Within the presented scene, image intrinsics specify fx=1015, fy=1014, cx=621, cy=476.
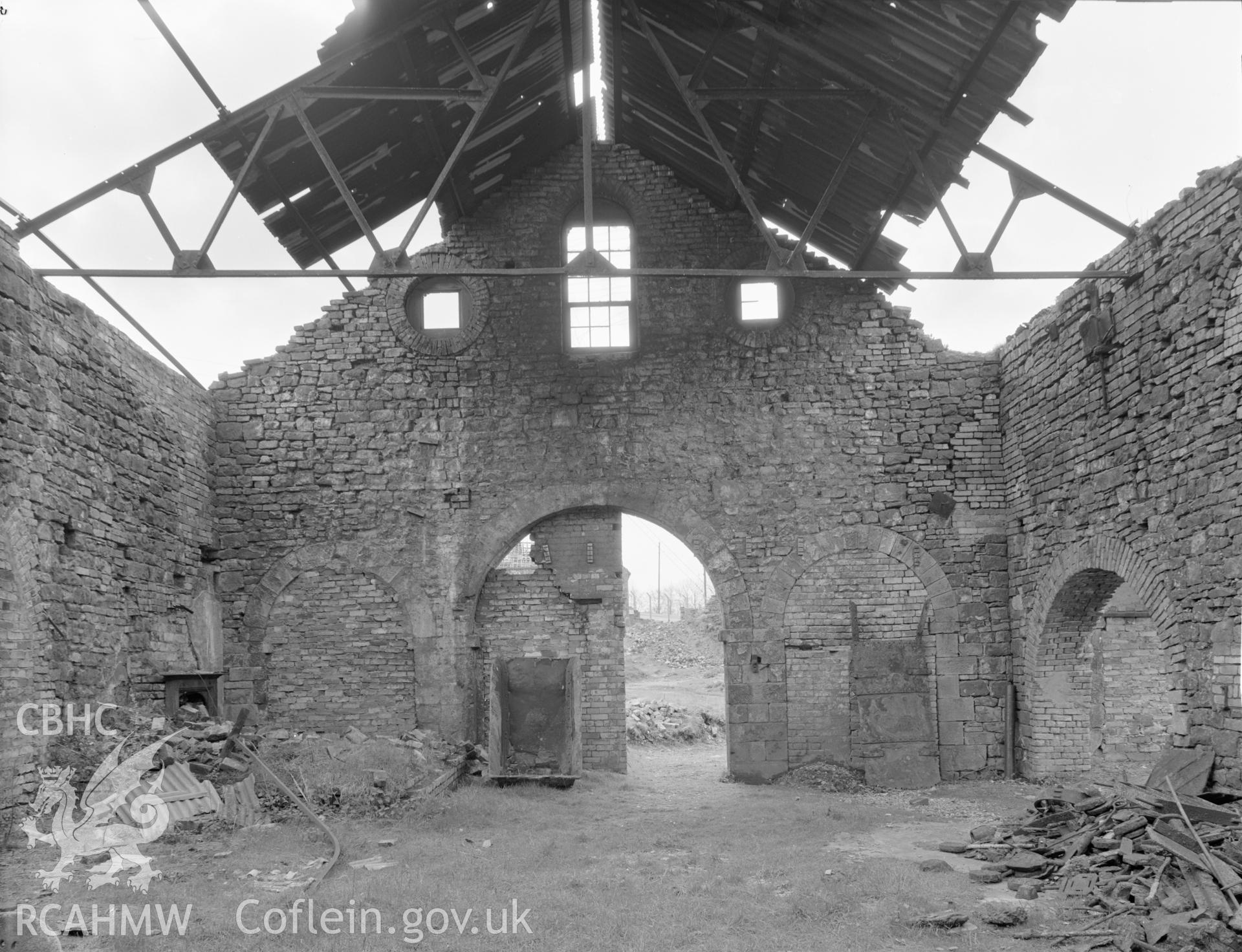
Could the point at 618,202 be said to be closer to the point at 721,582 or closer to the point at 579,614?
the point at 721,582

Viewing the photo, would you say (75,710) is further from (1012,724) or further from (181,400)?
(1012,724)

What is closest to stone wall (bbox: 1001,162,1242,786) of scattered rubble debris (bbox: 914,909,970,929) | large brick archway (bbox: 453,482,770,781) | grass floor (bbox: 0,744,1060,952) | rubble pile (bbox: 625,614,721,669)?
grass floor (bbox: 0,744,1060,952)

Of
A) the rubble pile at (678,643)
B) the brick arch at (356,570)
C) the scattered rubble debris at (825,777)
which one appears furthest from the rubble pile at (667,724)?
the rubble pile at (678,643)

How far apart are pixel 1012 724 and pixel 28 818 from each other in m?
10.6

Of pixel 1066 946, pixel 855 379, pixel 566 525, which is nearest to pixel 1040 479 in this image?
pixel 855 379

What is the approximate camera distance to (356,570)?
13.3 metres

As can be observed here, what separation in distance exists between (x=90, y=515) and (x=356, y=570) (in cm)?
375

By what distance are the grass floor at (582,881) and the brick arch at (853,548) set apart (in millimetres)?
2711

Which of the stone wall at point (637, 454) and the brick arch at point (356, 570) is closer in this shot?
the stone wall at point (637, 454)

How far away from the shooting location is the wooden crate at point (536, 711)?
12.6 metres

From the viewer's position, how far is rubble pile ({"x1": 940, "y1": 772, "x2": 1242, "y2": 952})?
5809 mm

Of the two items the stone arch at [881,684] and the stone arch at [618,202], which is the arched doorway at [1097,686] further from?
the stone arch at [618,202]

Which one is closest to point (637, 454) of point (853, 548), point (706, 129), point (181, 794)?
point (853, 548)

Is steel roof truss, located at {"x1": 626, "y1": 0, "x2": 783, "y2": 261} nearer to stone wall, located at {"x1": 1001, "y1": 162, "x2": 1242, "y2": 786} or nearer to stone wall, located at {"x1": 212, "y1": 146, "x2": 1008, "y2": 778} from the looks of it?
Answer: stone wall, located at {"x1": 212, "y1": 146, "x2": 1008, "y2": 778}
